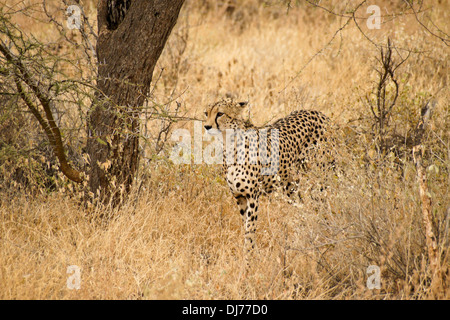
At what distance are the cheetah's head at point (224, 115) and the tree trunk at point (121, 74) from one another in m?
0.50

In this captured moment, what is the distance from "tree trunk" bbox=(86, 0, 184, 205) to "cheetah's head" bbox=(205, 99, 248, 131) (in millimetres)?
503

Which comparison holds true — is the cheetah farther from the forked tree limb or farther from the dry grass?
the forked tree limb

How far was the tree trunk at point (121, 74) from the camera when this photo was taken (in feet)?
11.9

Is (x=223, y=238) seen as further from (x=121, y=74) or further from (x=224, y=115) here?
(x=121, y=74)

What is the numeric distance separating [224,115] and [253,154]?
365mm

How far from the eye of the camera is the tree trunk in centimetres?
363

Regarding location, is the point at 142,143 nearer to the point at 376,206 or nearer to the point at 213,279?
the point at 213,279

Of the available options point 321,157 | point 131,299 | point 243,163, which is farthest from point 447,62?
point 131,299

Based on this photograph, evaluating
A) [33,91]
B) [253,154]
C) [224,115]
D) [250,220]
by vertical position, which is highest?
[33,91]

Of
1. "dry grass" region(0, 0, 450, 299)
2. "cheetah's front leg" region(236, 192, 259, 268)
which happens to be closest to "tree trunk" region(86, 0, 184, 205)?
"dry grass" region(0, 0, 450, 299)

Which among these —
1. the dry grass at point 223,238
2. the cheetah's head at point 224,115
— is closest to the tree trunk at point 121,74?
the dry grass at point 223,238

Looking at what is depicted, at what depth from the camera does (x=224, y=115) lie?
12.0ft

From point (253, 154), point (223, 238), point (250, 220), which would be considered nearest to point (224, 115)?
point (253, 154)

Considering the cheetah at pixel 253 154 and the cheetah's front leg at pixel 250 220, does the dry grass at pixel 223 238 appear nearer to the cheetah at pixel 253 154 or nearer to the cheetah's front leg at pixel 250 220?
the cheetah's front leg at pixel 250 220
